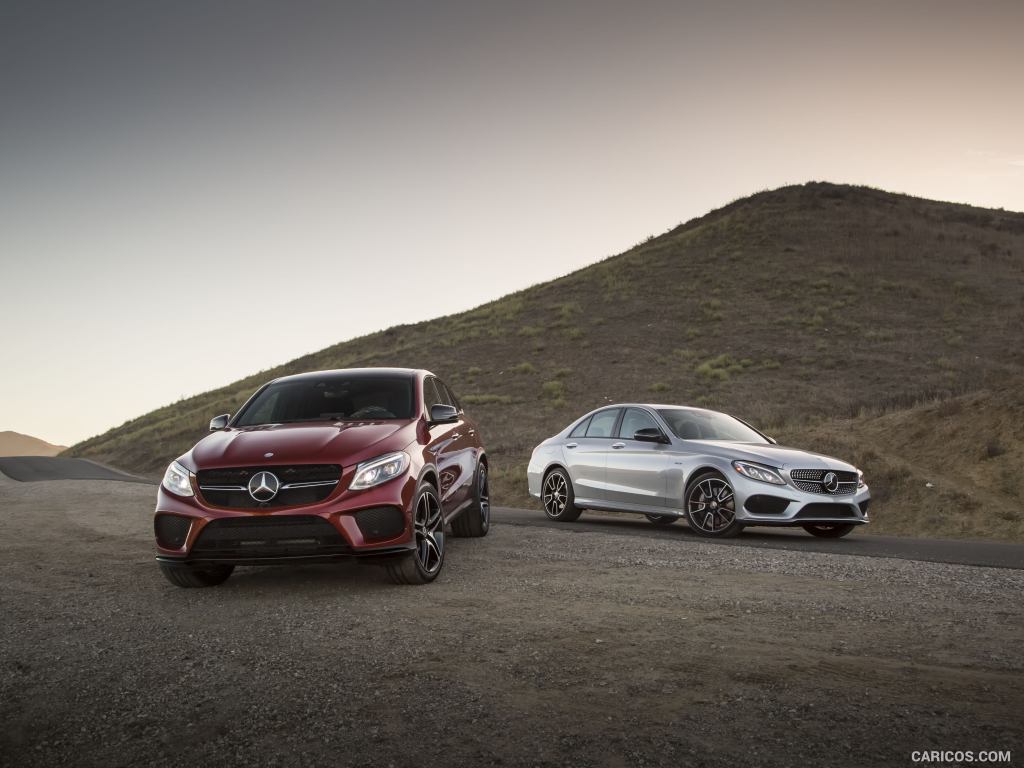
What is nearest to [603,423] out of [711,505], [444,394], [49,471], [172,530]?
[711,505]

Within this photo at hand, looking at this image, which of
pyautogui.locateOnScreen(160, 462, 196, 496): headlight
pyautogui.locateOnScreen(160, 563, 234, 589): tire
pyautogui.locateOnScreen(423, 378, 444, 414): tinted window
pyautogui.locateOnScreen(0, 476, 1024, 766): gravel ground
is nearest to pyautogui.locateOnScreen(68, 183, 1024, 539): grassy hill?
pyautogui.locateOnScreen(423, 378, 444, 414): tinted window

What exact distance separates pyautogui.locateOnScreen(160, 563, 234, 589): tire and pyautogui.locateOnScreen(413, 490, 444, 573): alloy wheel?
5.34 ft

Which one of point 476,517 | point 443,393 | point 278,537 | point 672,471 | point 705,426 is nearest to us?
point 278,537

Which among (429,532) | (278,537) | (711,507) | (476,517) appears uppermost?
(278,537)

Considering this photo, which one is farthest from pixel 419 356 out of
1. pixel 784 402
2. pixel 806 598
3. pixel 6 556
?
pixel 806 598

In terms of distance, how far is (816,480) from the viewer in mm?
11062

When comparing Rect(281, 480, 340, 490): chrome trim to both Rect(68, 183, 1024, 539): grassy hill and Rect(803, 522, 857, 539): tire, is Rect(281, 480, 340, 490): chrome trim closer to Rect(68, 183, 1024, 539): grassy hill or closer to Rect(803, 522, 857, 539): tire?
Rect(803, 522, 857, 539): tire

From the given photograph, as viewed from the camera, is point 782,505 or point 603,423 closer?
point 782,505

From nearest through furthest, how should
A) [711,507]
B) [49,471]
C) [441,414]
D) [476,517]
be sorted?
[441,414] < [476,517] < [711,507] < [49,471]

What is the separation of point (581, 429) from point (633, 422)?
2.98 feet

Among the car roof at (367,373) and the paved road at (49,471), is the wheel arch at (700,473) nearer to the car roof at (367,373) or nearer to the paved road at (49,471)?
the car roof at (367,373)

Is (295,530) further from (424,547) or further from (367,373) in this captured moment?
(367,373)

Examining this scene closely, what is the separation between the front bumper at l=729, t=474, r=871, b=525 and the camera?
1083 cm

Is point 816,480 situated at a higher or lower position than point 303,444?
lower
